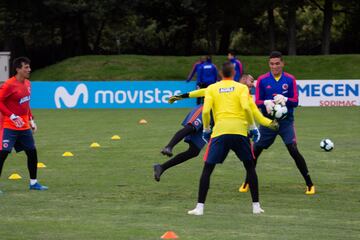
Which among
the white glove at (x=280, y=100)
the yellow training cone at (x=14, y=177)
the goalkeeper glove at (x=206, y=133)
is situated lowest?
the yellow training cone at (x=14, y=177)

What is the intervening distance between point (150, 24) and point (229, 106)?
46264mm

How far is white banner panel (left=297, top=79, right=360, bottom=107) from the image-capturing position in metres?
35.1

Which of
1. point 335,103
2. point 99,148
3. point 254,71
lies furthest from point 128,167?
point 254,71

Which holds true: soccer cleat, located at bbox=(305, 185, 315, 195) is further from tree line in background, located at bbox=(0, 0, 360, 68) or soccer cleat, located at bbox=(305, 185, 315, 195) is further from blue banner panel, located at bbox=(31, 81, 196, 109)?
tree line in background, located at bbox=(0, 0, 360, 68)

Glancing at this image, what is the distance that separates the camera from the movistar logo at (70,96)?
36.4 m

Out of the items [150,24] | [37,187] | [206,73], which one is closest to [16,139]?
[37,187]

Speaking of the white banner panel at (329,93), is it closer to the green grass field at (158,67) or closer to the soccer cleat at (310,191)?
the green grass field at (158,67)

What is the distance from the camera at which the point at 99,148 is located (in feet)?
63.2

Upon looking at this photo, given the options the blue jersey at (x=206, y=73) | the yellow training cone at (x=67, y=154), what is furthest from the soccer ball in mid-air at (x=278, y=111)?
the blue jersey at (x=206, y=73)

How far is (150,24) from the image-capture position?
184 ft

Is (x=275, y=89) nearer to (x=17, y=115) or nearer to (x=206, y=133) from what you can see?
(x=206, y=133)

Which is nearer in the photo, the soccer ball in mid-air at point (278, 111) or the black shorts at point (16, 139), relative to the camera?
the soccer ball in mid-air at point (278, 111)

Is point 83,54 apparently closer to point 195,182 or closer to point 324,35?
point 324,35

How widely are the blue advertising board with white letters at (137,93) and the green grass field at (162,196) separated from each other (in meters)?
13.4
